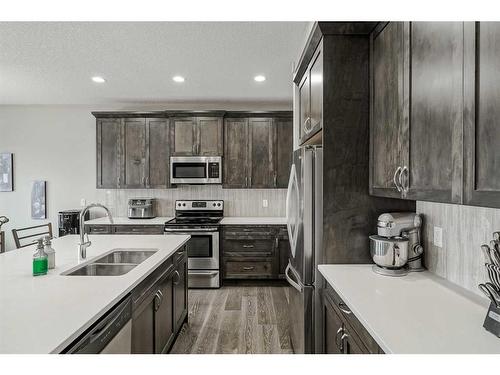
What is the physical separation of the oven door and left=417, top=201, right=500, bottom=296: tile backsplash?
2.76 m

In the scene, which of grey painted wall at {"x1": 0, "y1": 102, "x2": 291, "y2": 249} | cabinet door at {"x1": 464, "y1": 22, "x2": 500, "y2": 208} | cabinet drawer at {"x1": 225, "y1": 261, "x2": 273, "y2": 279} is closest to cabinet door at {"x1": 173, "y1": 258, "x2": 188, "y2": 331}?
cabinet drawer at {"x1": 225, "y1": 261, "x2": 273, "y2": 279}

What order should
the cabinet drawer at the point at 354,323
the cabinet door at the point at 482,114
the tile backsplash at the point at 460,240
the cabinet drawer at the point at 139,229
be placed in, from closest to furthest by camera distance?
the cabinet door at the point at 482,114
the cabinet drawer at the point at 354,323
the tile backsplash at the point at 460,240
the cabinet drawer at the point at 139,229

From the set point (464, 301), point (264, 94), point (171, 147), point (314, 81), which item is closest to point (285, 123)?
point (264, 94)

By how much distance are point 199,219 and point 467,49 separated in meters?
3.82

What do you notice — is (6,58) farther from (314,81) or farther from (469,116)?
(469,116)

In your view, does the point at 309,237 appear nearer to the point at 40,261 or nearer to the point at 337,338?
the point at 337,338

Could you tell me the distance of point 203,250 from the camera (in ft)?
13.6

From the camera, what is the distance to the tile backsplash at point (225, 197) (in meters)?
4.83

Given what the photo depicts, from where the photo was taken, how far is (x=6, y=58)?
124 inches

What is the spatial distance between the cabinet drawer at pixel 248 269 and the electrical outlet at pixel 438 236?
2.70 meters

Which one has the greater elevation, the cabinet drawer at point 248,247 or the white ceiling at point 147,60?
the white ceiling at point 147,60

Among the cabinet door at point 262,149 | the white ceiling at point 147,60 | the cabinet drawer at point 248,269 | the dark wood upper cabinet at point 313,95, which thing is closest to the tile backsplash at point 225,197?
the cabinet door at point 262,149

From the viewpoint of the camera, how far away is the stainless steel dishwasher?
1.18m

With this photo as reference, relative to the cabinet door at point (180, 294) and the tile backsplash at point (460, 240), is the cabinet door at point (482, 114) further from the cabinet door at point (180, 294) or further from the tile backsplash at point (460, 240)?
the cabinet door at point (180, 294)
